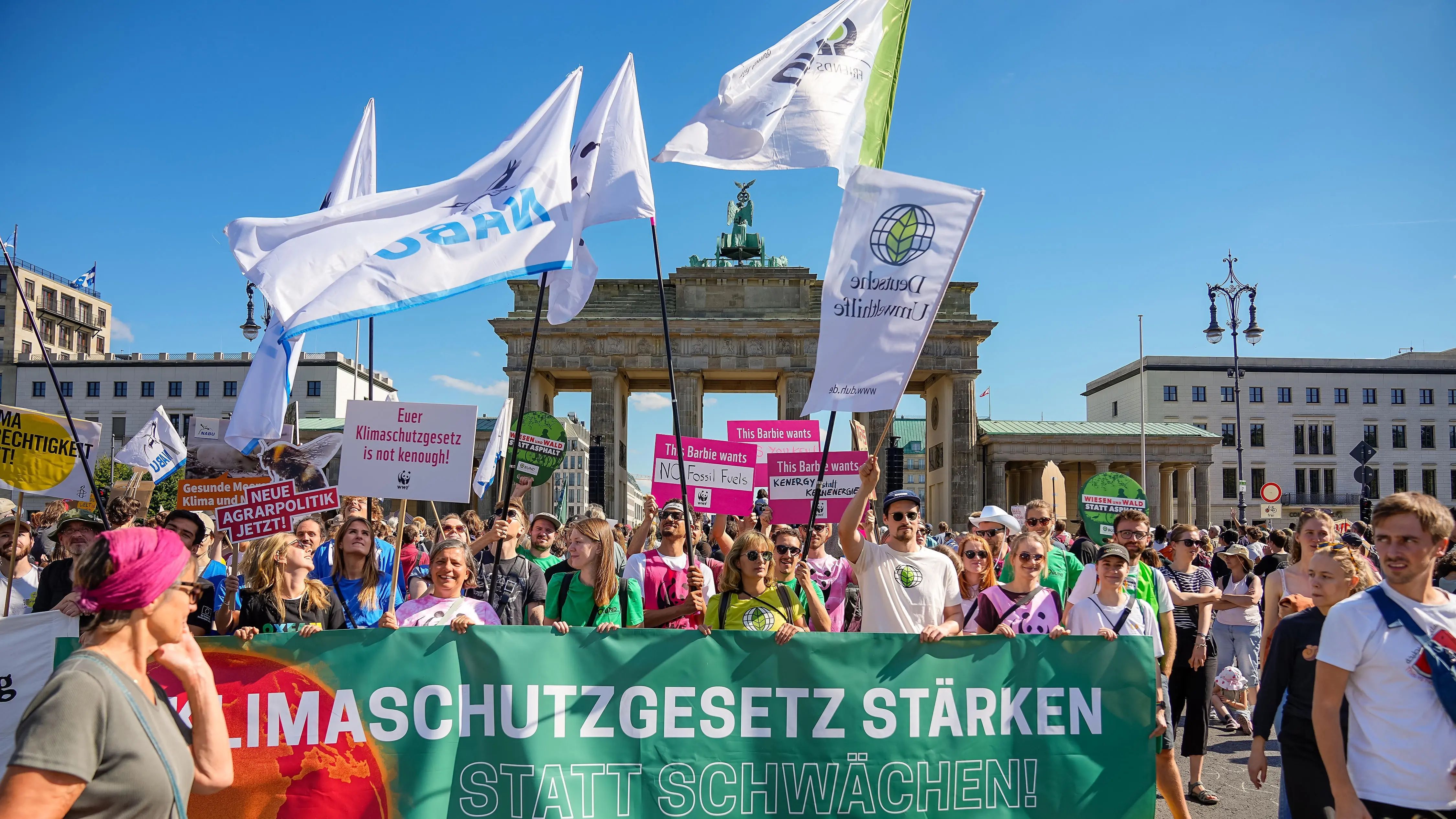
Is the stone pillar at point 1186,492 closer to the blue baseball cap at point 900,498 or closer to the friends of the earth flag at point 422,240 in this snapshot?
the blue baseball cap at point 900,498

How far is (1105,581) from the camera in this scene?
596 cm

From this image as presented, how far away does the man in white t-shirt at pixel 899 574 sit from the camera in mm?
5809

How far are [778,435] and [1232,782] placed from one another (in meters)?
6.68

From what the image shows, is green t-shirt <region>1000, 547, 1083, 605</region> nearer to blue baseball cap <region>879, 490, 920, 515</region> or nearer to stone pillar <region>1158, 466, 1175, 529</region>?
blue baseball cap <region>879, 490, 920, 515</region>

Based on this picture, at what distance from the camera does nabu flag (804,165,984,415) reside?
589 centimetres

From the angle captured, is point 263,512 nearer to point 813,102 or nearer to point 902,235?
point 813,102

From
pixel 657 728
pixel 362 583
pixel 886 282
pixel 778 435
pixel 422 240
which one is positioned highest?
pixel 422 240

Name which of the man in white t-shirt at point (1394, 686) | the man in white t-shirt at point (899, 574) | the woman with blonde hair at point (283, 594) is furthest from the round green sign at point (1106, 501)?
the woman with blonde hair at point (283, 594)

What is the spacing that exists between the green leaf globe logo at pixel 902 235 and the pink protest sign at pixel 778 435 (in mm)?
5633

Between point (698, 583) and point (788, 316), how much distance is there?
153ft

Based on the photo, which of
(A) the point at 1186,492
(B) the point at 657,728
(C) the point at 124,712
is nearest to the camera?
(C) the point at 124,712

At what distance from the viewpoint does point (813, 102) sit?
249 inches

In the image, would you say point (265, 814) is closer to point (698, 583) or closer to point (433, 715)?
point (433, 715)

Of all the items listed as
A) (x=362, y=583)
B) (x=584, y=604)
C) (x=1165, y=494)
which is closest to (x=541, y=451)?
(x=362, y=583)
